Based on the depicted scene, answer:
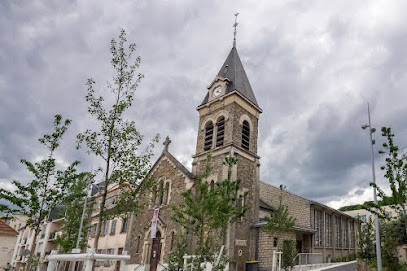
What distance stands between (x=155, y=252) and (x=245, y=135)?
10.9 m

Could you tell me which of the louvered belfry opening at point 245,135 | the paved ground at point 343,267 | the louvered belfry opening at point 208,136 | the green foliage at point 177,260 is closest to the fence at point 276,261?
the paved ground at point 343,267

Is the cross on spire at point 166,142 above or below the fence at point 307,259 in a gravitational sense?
above

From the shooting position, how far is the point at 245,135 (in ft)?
79.4

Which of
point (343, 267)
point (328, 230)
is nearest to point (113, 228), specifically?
point (343, 267)

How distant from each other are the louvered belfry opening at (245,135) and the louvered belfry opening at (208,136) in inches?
100

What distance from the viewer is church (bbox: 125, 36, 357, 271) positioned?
20641 mm

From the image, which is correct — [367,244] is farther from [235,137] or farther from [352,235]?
[352,235]

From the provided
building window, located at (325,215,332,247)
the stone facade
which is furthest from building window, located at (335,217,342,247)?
the stone facade

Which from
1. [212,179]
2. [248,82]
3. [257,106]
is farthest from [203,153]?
[248,82]

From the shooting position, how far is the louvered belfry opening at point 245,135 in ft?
78.5

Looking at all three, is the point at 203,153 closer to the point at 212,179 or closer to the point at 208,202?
the point at 212,179

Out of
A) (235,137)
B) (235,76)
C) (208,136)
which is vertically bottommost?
(235,137)

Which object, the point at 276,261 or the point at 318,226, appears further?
the point at 318,226

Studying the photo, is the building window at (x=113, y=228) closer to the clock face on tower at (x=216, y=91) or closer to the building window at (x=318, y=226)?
the clock face on tower at (x=216, y=91)
